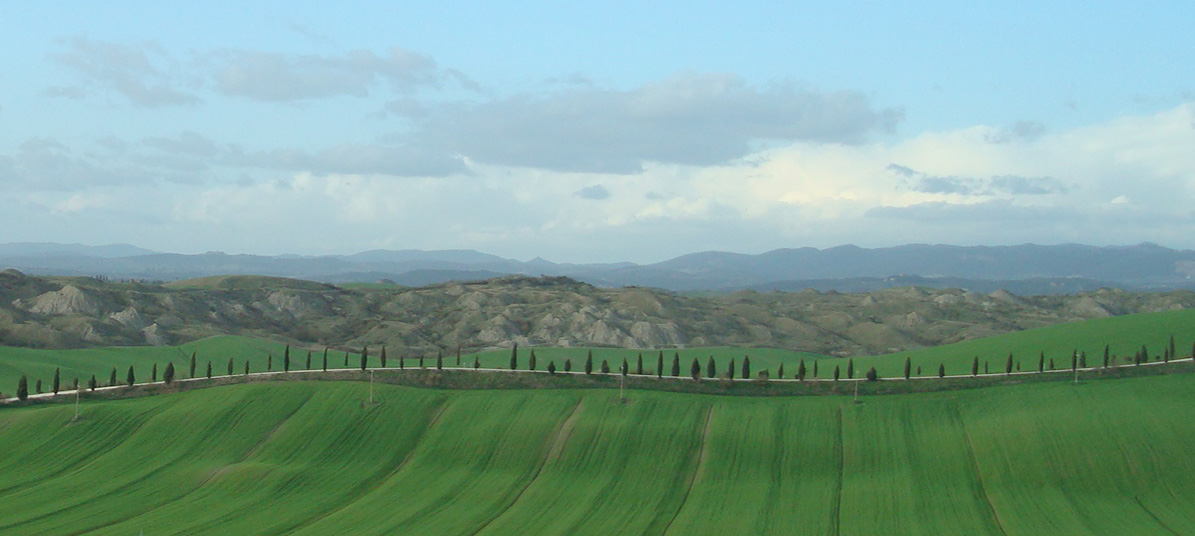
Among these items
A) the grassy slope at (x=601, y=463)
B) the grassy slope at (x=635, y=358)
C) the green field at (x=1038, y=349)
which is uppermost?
the green field at (x=1038, y=349)

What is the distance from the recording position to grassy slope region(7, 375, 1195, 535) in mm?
59812

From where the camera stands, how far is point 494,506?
2474 inches

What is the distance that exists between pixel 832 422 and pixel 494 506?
1162 inches

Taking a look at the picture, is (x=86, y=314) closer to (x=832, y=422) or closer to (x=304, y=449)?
(x=304, y=449)

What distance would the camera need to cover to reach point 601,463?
7062 cm

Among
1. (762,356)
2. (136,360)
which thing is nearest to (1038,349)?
(762,356)

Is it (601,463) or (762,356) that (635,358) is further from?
(601,463)

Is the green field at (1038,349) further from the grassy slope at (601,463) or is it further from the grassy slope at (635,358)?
the grassy slope at (601,463)

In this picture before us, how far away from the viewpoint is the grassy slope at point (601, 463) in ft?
196

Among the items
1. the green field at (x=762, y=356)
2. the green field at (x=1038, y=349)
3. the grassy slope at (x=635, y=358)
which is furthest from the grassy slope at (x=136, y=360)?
the green field at (x=1038, y=349)

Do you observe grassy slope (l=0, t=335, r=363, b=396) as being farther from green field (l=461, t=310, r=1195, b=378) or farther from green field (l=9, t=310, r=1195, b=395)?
green field (l=461, t=310, r=1195, b=378)

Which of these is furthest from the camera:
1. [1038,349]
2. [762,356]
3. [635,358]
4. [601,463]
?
[762,356]

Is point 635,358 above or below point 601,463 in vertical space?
above

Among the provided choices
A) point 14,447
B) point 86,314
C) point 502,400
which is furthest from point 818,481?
point 86,314
